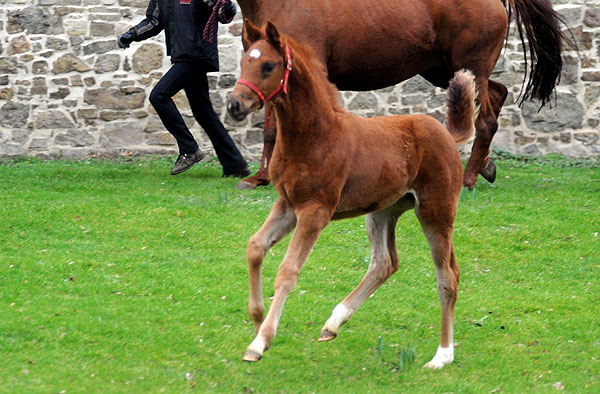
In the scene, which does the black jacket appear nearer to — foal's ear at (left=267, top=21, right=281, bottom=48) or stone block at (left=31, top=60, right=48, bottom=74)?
stone block at (left=31, top=60, right=48, bottom=74)

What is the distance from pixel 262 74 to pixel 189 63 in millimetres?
5728

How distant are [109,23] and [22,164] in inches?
91.6

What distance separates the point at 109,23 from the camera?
40.4ft

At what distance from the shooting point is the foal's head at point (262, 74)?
4.65 meters

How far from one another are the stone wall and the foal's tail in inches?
272

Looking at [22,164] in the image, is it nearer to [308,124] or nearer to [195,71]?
[195,71]

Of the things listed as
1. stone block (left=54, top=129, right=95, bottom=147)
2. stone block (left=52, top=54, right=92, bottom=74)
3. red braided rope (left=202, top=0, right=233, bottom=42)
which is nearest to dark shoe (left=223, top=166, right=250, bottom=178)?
red braided rope (left=202, top=0, right=233, bottom=42)

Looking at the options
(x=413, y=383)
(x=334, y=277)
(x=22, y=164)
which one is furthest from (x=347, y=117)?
(x=22, y=164)

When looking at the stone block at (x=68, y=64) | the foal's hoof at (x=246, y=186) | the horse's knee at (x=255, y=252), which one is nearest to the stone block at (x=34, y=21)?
the stone block at (x=68, y=64)

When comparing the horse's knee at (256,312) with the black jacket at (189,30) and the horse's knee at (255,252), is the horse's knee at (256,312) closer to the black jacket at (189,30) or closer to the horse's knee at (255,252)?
the horse's knee at (255,252)

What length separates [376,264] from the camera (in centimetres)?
570

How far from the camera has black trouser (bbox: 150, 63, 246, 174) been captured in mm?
10367

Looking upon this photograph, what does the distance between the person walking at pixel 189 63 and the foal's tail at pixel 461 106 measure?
4.46 metres

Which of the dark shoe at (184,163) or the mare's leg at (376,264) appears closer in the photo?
the mare's leg at (376,264)
